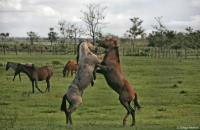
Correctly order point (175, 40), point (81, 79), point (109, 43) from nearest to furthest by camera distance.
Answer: point (81, 79) → point (109, 43) → point (175, 40)

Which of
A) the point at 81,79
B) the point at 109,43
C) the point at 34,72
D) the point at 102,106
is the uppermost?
the point at 109,43

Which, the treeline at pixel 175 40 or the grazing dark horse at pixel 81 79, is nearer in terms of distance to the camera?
the grazing dark horse at pixel 81 79

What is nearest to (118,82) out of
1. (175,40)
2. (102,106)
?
(102,106)

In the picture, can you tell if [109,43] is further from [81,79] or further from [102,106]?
[102,106]

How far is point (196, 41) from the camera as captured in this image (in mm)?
81438

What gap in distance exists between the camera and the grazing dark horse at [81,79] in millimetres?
11648

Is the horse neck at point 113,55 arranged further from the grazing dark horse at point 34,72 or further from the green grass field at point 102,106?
the grazing dark horse at point 34,72

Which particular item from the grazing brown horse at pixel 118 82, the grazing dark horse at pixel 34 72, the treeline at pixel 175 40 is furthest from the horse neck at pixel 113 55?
the treeline at pixel 175 40

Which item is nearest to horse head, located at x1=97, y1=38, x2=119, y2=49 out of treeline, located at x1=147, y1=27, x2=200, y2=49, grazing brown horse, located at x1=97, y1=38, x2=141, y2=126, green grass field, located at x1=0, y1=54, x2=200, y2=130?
grazing brown horse, located at x1=97, y1=38, x2=141, y2=126

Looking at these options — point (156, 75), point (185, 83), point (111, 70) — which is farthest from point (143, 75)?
point (111, 70)

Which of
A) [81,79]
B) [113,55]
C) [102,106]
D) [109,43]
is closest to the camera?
[81,79]

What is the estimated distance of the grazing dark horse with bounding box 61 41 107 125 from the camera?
11.6m

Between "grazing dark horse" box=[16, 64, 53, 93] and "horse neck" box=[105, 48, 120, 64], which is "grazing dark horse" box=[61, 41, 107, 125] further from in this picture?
"grazing dark horse" box=[16, 64, 53, 93]

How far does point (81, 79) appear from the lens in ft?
38.6
